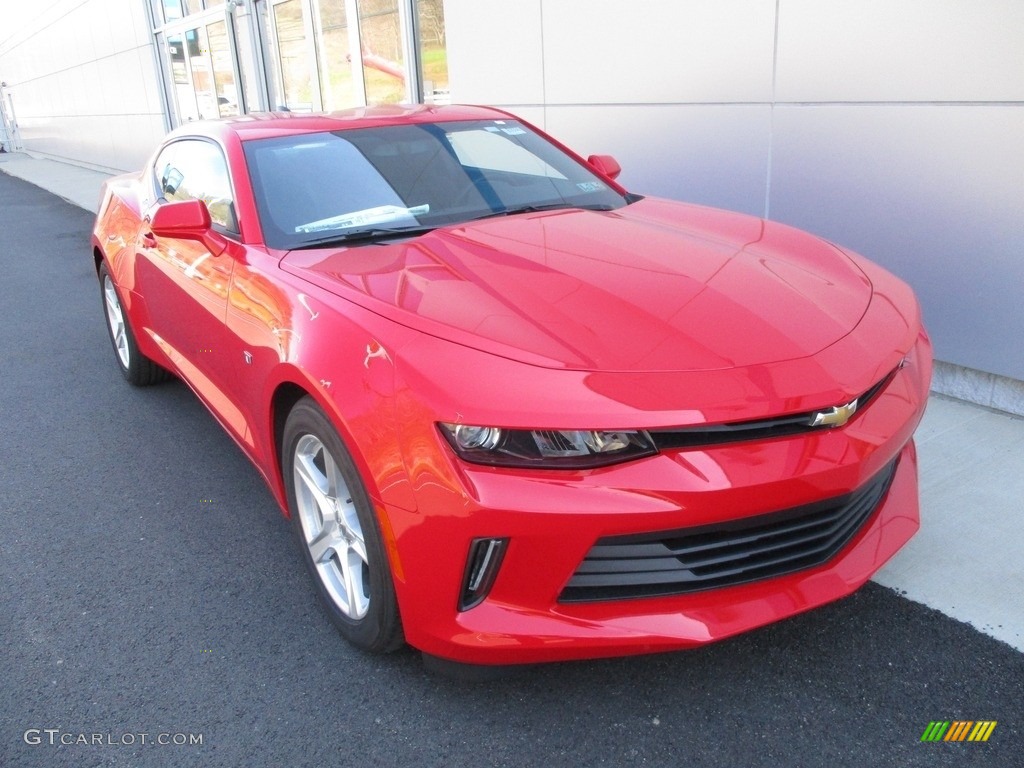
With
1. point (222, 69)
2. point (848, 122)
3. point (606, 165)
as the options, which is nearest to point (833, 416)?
point (606, 165)

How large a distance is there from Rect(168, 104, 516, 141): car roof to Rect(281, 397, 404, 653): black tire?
150 centimetres

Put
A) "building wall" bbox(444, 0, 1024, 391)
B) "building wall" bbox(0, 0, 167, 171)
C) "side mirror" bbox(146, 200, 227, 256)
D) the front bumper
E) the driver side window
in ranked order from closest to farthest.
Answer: the front bumper, "side mirror" bbox(146, 200, 227, 256), the driver side window, "building wall" bbox(444, 0, 1024, 391), "building wall" bbox(0, 0, 167, 171)

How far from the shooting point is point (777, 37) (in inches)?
191

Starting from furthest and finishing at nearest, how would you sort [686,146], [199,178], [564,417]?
[686,146] < [199,178] < [564,417]

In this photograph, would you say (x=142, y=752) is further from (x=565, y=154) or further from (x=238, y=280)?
(x=565, y=154)

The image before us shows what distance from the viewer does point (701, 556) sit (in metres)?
2.03

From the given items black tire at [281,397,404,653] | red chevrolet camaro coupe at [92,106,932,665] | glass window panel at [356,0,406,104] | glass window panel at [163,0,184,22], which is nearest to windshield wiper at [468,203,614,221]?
red chevrolet camaro coupe at [92,106,932,665]

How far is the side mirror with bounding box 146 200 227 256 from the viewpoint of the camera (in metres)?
3.19

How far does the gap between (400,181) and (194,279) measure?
915 mm

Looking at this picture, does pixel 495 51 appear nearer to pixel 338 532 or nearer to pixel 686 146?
pixel 686 146

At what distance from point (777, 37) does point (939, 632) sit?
140 inches
